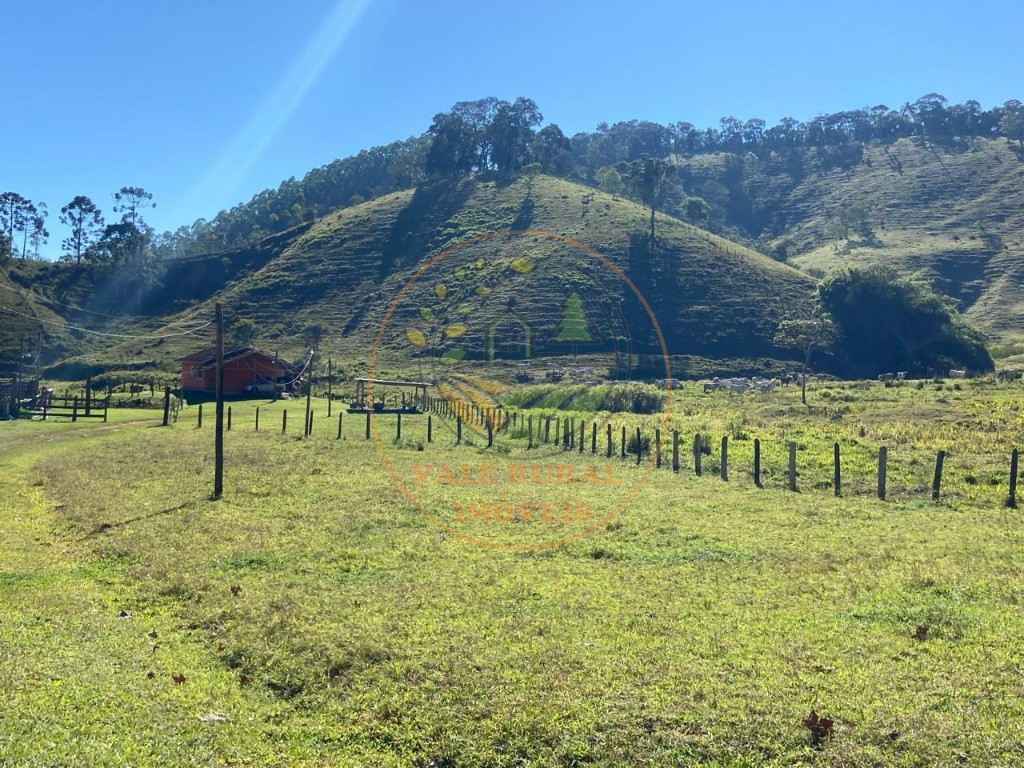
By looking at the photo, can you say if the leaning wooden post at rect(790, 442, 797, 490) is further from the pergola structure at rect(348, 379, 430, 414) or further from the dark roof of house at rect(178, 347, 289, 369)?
the dark roof of house at rect(178, 347, 289, 369)

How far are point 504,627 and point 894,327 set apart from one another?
88.1 metres

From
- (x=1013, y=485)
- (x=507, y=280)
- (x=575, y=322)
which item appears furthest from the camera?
(x=507, y=280)

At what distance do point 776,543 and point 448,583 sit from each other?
7278 mm

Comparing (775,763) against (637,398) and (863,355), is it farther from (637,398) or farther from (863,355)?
(863,355)

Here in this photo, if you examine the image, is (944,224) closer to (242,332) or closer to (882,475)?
(242,332)

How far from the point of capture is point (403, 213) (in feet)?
448

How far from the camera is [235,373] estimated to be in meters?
66.6

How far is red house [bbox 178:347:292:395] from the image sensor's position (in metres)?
65.9

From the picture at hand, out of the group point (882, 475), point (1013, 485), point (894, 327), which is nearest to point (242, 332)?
point (894, 327)

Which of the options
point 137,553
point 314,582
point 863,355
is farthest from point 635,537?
point 863,355

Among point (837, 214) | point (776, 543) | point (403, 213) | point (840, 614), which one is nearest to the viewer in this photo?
point (840, 614)

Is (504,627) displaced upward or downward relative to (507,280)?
downward

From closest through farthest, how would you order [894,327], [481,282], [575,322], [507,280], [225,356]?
[575,322] → [225,356] → [481,282] → [894,327] → [507,280]

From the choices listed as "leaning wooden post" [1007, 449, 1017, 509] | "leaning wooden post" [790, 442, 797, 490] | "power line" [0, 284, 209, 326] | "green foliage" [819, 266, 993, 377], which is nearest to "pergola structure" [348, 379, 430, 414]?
"leaning wooden post" [790, 442, 797, 490]
